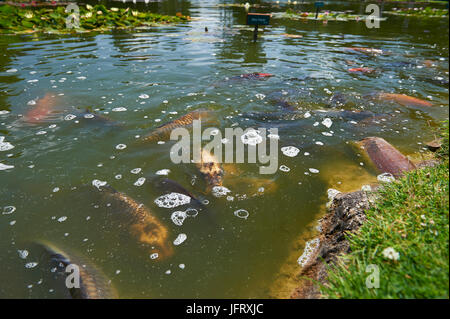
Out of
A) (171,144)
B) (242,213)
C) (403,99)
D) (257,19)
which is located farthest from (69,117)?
(257,19)

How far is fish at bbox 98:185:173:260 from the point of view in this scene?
3479mm

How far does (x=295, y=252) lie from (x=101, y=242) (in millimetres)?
2548

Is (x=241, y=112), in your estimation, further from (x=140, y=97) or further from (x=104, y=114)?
(x=104, y=114)

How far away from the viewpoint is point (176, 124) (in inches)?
254

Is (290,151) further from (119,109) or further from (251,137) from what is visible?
(119,109)

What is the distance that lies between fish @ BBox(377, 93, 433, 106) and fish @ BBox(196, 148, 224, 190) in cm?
619

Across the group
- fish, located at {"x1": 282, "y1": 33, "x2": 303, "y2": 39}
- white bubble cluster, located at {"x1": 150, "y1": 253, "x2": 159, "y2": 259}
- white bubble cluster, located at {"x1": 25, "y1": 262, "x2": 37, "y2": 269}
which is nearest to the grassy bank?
white bubble cluster, located at {"x1": 150, "y1": 253, "x2": 159, "y2": 259}

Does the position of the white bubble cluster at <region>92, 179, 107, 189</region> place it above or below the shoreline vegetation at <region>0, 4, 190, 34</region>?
below

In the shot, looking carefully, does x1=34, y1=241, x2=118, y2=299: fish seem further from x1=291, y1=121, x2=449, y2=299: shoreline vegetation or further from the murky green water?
x1=291, y1=121, x2=449, y2=299: shoreline vegetation

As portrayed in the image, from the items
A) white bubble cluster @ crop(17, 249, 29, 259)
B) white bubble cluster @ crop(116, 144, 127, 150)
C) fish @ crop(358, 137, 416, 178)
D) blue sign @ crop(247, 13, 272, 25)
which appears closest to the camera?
white bubble cluster @ crop(17, 249, 29, 259)

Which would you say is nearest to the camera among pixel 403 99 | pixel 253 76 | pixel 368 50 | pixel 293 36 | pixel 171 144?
pixel 171 144

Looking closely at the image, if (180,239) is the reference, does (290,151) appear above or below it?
above

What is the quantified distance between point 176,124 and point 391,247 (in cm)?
517

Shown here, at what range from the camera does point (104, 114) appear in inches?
278
